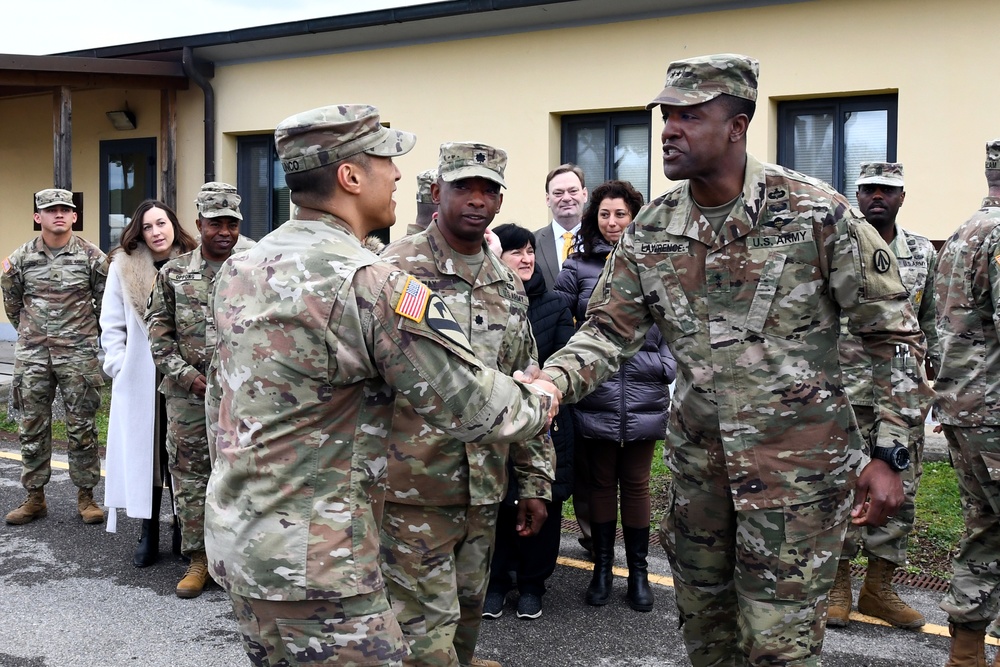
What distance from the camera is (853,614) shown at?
17.5ft

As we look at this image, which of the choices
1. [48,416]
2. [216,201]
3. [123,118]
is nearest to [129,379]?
[216,201]

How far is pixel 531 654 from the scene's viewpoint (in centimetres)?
484

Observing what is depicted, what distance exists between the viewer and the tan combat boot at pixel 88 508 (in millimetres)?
7246

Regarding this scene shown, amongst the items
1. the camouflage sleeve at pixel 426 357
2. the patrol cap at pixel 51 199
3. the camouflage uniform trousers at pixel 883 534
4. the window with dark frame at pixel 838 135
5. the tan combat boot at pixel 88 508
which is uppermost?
the window with dark frame at pixel 838 135

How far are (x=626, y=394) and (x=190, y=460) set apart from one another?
8.63 ft

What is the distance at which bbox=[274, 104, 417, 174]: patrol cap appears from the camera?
267cm

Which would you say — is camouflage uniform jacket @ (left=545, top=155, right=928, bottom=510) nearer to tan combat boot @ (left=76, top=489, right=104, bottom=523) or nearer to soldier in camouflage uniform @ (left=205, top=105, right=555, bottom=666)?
soldier in camouflage uniform @ (left=205, top=105, right=555, bottom=666)

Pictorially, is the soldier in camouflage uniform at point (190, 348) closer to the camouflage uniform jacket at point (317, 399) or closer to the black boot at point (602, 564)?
the black boot at point (602, 564)

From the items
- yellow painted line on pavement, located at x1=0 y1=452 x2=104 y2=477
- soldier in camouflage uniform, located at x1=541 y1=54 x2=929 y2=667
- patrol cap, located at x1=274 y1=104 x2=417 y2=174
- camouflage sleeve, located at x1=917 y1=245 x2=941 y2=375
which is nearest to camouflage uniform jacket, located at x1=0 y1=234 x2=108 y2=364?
yellow painted line on pavement, located at x1=0 y1=452 x2=104 y2=477

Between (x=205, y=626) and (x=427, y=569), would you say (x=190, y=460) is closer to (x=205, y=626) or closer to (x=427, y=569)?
(x=205, y=626)

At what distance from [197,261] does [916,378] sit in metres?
4.16

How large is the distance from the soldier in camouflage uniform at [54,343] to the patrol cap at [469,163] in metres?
4.46

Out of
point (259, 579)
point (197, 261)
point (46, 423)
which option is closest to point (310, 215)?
point (259, 579)

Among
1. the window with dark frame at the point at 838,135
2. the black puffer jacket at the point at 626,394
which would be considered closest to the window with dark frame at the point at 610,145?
the window with dark frame at the point at 838,135
